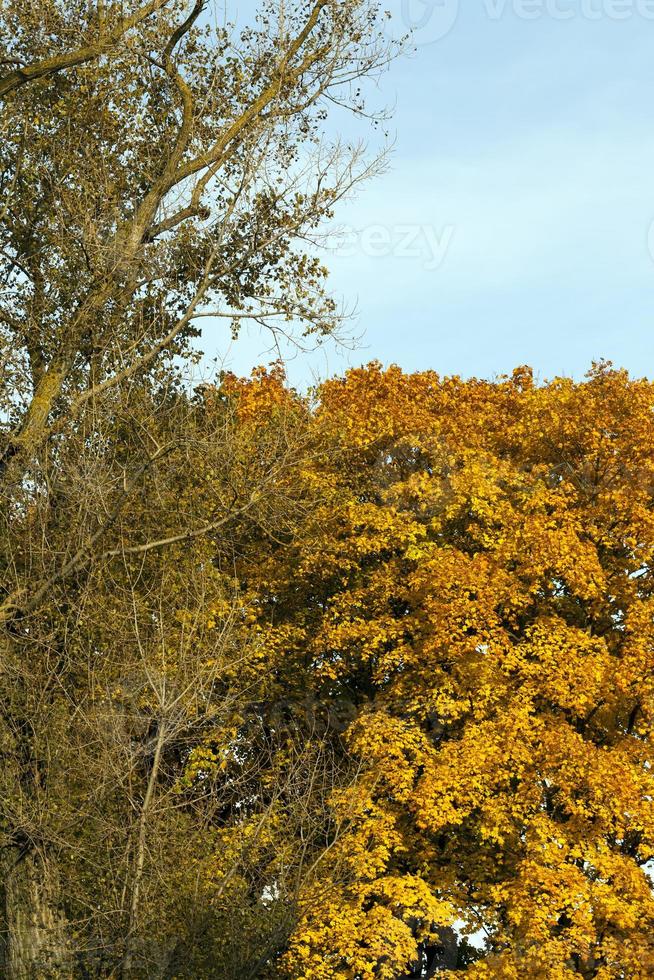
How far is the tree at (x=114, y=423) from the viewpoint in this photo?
15641 mm

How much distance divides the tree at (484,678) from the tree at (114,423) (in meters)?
3.11

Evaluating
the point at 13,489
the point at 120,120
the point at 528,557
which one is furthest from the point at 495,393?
the point at 13,489

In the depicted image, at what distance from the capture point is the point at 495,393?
33.9 metres

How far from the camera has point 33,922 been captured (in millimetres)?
15844

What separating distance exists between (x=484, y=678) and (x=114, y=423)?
9065 millimetres

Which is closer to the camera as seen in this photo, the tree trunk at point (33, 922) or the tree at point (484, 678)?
the tree trunk at point (33, 922)

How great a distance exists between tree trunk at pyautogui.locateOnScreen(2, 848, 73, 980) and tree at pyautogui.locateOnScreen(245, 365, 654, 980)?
392 cm

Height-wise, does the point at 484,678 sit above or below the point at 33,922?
above

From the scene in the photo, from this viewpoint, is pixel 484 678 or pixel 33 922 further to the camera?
pixel 484 678

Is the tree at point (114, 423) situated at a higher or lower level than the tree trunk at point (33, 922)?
higher

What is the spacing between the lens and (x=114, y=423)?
64.3 feet

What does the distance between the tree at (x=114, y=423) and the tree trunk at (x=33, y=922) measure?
4 centimetres

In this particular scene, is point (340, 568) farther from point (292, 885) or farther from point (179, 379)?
point (292, 885)

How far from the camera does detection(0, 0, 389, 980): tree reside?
15.6 metres
